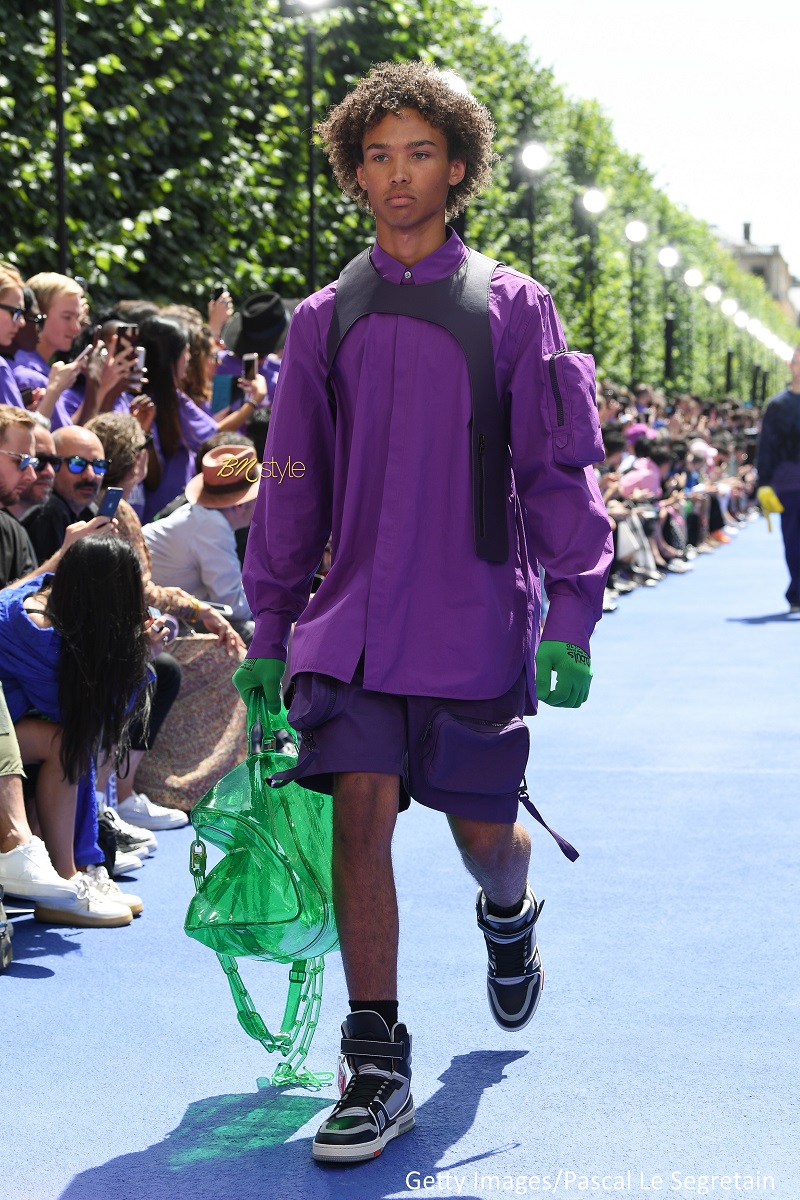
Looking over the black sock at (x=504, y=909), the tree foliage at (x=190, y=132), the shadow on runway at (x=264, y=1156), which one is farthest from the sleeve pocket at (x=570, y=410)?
the tree foliage at (x=190, y=132)

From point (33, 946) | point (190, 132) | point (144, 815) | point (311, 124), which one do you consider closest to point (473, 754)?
point (33, 946)

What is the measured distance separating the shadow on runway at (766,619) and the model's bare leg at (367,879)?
1147cm

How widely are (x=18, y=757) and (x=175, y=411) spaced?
3.57 meters

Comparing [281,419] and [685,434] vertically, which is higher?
[281,419]

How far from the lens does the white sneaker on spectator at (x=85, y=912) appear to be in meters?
5.40

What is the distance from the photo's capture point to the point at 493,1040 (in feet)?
14.0

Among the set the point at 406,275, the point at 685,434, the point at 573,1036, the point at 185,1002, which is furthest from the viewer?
the point at 685,434

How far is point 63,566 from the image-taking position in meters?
5.63

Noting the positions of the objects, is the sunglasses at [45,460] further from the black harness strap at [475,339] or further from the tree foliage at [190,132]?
the tree foliage at [190,132]

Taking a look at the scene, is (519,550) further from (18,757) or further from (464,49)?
(464,49)

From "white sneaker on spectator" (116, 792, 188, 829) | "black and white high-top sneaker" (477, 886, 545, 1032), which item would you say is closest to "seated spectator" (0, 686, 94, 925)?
"white sneaker on spectator" (116, 792, 188, 829)

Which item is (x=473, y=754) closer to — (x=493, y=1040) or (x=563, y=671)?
(x=563, y=671)

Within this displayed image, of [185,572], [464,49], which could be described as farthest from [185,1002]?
[464,49]

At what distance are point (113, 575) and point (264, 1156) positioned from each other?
248 cm
